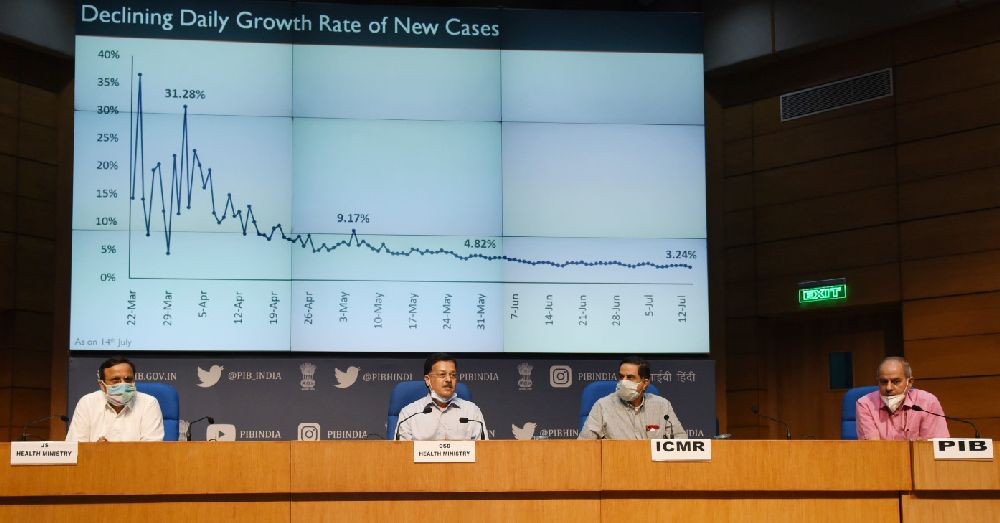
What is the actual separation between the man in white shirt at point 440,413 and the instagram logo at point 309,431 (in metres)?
1.11

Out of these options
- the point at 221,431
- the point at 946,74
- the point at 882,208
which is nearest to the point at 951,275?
the point at 882,208

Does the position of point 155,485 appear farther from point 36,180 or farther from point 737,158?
point 737,158

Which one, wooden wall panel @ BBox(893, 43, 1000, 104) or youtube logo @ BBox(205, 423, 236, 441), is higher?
wooden wall panel @ BBox(893, 43, 1000, 104)

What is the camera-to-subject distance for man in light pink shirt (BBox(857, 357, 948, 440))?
4.70 metres

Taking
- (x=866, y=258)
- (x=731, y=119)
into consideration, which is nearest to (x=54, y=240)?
(x=731, y=119)

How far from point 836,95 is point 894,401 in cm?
285

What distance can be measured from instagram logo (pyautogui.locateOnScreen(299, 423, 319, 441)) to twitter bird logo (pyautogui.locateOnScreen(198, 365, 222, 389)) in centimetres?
50

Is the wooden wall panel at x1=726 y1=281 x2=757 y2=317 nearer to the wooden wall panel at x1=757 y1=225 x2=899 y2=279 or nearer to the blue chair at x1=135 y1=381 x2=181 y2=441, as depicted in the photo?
the wooden wall panel at x1=757 y1=225 x2=899 y2=279

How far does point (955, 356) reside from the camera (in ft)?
21.0

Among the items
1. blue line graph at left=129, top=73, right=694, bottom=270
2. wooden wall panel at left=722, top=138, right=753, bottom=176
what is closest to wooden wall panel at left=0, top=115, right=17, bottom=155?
blue line graph at left=129, top=73, right=694, bottom=270

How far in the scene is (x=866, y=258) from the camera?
6.84 m

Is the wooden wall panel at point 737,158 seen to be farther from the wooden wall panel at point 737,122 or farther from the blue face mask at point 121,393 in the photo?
the blue face mask at point 121,393

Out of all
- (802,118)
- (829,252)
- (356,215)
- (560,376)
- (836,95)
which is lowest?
(560,376)

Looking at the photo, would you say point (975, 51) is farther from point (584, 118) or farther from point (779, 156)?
point (584, 118)
